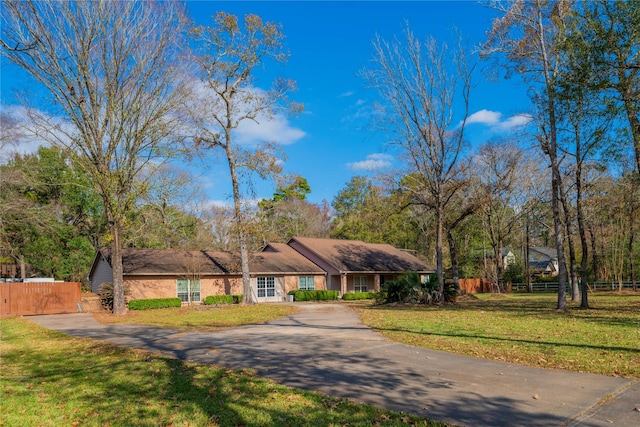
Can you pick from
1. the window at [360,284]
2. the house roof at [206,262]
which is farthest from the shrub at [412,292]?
the window at [360,284]

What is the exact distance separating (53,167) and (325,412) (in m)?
37.3

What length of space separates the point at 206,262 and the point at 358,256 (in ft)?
42.5

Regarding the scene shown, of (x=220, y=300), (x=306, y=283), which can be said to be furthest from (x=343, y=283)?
(x=220, y=300)

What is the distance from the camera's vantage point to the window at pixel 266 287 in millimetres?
31750

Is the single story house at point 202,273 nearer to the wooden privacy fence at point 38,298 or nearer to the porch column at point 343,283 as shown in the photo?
the porch column at point 343,283

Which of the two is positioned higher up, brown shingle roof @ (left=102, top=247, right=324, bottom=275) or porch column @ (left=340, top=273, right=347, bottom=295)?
brown shingle roof @ (left=102, top=247, right=324, bottom=275)

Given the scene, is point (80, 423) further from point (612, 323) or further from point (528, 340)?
point (612, 323)

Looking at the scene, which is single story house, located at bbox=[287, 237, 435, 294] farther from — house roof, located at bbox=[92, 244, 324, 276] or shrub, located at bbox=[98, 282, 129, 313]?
shrub, located at bbox=[98, 282, 129, 313]

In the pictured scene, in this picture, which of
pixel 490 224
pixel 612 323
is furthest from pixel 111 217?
pixel 490 224

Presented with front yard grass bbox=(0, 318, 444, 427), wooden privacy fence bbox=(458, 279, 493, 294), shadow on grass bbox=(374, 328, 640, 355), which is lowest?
wooden privacy fence bbox=(458, 279, 493, 294)

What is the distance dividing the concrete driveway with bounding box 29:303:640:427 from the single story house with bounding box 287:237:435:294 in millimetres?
22619

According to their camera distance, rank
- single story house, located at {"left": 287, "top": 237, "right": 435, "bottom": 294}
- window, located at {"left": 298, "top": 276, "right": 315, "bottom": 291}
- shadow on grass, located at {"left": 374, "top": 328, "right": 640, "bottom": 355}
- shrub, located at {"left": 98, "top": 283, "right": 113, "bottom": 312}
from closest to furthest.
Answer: shadow on grass, located at {"left": 374, "top": 328, "right": 640, "bottom": 355} < shrub, located at {"left": 98, "top": 283, "right": 113, "bottom": 312} < window, located at {"left": 298, "top": 276, "right": 315, "bottom": 291} < single story house, located at {"left": 287, "top": 237, "right": 435, "bottom": 294}

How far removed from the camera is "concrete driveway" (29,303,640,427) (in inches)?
210

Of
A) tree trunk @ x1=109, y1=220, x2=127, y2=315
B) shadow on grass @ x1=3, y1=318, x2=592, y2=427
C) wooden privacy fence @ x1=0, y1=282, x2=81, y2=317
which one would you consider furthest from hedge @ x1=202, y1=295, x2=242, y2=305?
shadow on grass @ x1=3, y1=318, x2=592, y2=427
